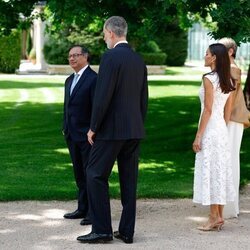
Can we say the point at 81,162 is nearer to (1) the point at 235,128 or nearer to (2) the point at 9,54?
(1) the point at 235,128

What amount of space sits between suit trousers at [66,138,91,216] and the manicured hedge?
1100 inches

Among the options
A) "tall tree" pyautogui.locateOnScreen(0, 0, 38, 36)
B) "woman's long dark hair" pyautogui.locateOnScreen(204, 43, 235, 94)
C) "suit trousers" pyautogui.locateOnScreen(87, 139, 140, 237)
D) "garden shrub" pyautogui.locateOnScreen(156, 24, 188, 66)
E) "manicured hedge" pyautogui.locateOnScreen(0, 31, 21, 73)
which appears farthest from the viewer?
"garden shrub" pyautogui.locateOnScreen(156, 24, 188, 66)

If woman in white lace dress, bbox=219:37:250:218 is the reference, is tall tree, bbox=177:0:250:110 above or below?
above

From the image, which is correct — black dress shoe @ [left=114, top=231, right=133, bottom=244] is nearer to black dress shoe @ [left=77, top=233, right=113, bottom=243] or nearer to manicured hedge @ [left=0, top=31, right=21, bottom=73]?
black dress shoe @ [left=77, top=233, right=113, bottom=243]

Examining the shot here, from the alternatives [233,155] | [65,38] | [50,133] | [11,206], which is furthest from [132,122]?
[65,38]

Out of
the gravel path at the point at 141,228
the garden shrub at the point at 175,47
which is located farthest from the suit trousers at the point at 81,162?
the garden shrub at the point at 175,47

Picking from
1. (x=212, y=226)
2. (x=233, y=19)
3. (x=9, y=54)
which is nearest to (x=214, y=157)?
(x=212, y=226)

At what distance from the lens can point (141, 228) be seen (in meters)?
6.93

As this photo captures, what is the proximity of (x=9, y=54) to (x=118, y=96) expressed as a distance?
29.3m

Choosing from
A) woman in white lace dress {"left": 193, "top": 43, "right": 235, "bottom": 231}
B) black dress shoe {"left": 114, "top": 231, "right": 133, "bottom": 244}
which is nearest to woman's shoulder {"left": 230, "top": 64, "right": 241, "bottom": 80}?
woman in white lace dress {"left": 193, "top": 43, "right": 235, "bottom": 231}

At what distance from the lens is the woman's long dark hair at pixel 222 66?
6.65 metres

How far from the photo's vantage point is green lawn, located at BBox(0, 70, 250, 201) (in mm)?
8867

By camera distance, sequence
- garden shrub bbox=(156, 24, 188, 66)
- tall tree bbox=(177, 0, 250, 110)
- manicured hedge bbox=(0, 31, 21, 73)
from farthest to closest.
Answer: garden shrub bbox=(156, 24, 188, 66) < manicured hedge bbox=(0, 31, 21, 73) < tall tree bbox=(177, 0, 250, 110)

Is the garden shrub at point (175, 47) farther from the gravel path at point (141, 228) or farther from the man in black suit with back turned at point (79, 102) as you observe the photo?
the man in black suit with back turned at point (79, 102)
